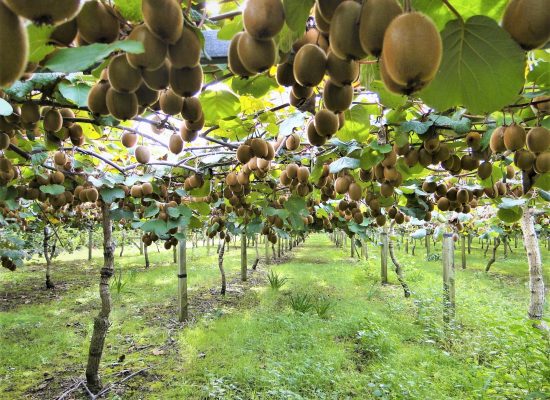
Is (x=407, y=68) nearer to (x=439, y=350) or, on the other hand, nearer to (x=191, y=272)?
(x=439, y=350)

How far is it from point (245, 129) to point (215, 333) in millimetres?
5823

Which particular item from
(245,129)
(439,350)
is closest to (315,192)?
(245,129)

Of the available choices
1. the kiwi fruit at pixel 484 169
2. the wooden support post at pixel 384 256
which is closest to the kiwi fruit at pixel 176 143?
the kiwi fruit at pixel 484 169

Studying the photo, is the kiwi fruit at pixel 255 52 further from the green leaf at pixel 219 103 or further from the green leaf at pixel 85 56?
the green leaf at pixel 219 103

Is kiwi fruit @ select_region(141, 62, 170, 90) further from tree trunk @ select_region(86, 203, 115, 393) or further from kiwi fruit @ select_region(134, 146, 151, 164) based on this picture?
tree trunk @ select_region(86, 203, 115, 393)

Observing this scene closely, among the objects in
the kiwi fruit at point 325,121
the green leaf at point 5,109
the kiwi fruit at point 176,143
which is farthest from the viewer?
the kiwi fruit at point 176,143

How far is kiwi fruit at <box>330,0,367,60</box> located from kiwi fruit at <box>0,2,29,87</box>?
0.40 metres

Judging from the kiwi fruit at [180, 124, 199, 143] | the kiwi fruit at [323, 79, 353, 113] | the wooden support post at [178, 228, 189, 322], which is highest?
the kiwi fruit at [180, 124, 199, 143]

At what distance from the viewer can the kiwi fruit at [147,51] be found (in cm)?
59

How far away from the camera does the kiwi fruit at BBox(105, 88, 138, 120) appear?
0.71 metres

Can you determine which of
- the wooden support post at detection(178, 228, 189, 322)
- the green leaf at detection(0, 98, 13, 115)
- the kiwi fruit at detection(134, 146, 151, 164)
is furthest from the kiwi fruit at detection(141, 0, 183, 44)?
the wooden support post at detection(178, 228, 189, 322)

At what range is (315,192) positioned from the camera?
4141 millimetres

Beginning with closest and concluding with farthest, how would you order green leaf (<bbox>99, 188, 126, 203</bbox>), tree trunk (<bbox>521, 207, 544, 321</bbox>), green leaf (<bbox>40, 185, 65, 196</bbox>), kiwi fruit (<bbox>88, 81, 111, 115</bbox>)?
kiwi fruit (<bbox>88, 81, 111, 115</bbox>), green leaf (<bbox>40, 185, 65, 196</bbox>), green leaf (<bbox>99, 188, 126, 203</bbox>), tree trunk (<bbox>521, 207, 544, 321</bbox>)

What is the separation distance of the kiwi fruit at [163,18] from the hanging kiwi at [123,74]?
9 cm
